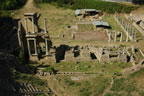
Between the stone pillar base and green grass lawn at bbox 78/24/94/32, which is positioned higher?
green grass lawn at bbox 78/24/94/32

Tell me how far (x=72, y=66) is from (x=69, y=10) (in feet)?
143

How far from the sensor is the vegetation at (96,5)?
66500mm

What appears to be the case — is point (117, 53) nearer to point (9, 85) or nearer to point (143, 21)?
point (9, 85)

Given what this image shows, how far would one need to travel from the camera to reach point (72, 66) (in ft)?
98.7

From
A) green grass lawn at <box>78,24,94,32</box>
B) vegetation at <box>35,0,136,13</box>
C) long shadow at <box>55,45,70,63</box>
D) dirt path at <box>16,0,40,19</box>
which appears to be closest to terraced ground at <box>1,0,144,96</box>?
long shadow at <box>55,45,70,63</box>

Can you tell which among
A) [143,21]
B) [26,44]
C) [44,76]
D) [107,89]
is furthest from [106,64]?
[143,21]

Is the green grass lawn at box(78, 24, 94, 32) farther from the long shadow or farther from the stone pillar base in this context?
the stone pillar base

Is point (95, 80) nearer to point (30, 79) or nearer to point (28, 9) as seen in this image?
point (30, 79)

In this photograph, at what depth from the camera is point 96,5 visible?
229 feet

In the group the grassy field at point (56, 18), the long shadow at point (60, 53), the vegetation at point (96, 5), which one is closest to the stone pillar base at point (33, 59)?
the long shadow at point (60, 53)

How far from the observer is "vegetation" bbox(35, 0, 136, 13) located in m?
66.5

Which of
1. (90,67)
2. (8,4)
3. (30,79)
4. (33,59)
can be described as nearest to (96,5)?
(8,4)

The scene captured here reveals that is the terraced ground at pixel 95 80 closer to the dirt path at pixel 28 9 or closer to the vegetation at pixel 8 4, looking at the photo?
the dirt path at pixel 28 9

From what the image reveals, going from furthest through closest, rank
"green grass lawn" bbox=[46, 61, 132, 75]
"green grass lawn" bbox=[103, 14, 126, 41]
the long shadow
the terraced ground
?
"green grass lawn" bbox=[103, 14, 126, 41] < the long shadow < "green grass lawn" bbox=[46, 61, 132, 75] < the terraced ground
